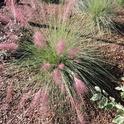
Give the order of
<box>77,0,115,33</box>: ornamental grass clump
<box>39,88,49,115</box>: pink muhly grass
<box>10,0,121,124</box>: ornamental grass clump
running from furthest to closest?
<box>77,0,115,33</box>: ornamental grass clump → <box>10,0,121,124</box>: ornamental grass clump → <box>39,88,49,115</box>: pink muhly grass

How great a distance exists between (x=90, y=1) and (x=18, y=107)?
1731 mm

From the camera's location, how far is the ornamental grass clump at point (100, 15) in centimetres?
416

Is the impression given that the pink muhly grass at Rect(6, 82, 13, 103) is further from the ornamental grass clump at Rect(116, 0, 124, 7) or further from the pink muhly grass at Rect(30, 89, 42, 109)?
the ornamental grass clump at Rect(116, 0, 124, 7)

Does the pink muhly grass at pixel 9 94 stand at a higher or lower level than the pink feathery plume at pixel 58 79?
lower

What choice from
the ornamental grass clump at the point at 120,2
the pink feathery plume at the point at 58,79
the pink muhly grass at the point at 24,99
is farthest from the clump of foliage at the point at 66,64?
the ornamental grass clump at the point at 120,2

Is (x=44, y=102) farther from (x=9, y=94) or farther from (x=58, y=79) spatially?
(x=9, y=94)

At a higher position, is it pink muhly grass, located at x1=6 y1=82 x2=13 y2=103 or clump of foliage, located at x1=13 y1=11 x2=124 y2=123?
clump of foliage, located at x1=13 y1=11 x2=124 y2=123

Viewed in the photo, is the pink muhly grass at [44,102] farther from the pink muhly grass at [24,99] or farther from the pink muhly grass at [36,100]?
the pink muhly grass at [24,99]

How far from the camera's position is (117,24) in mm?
4316

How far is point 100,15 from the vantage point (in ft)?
13.8

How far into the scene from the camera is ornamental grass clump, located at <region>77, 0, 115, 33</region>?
4.16 m

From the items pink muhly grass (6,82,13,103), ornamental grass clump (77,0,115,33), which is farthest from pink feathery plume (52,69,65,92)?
ornamental grass clump (77,0,115,33)

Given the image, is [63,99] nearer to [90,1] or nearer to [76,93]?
[76,93]

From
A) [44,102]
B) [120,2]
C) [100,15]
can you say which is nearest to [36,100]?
[44,102]
